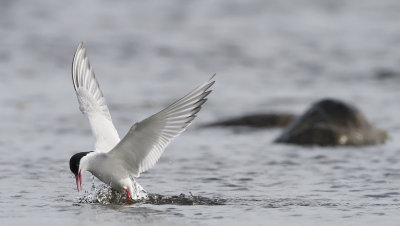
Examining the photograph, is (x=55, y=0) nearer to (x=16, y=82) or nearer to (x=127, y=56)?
(x=127, y=56)

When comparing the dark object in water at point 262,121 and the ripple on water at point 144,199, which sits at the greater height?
the dark object in water at point 262,121

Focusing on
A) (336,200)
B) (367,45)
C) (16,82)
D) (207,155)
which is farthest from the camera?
(367,45)

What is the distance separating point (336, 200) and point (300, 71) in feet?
30.0

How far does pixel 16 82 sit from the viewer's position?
13.8 meters

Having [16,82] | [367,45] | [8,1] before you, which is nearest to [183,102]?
[16,82]

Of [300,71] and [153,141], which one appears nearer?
[153,141]

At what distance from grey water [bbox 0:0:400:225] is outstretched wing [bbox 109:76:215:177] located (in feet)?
1.25

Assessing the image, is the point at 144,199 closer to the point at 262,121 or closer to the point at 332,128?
the point at 332,128

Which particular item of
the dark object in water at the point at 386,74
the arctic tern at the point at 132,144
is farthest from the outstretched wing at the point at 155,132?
the dark object in water at the point at 386,74

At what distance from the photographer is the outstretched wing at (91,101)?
688cm

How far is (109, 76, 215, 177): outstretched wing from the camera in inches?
238

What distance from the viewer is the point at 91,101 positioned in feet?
23.5

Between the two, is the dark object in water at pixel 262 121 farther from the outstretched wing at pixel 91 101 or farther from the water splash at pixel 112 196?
the water splash at pixel 112 196

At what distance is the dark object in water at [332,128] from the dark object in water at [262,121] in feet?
3.82
